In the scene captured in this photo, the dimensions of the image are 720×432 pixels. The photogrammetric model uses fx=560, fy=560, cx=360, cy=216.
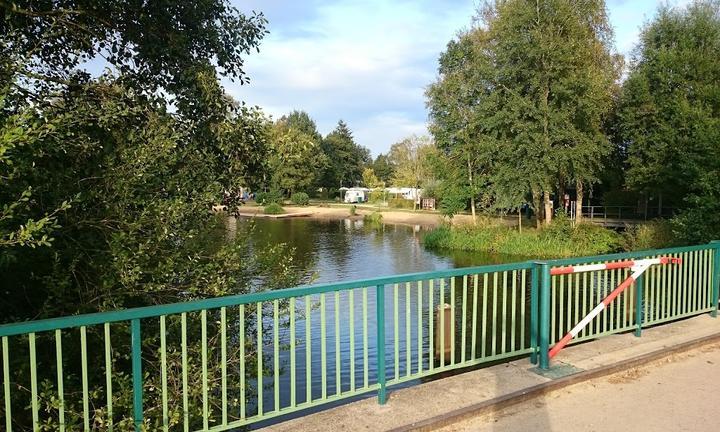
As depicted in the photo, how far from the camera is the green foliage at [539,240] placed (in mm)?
24328

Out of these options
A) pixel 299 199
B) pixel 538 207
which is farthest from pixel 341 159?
pixel 538 207

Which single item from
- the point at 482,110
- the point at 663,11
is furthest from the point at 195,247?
the point at 663,11

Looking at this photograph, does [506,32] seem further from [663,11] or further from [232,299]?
[232,299]

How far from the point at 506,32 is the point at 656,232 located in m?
10.6

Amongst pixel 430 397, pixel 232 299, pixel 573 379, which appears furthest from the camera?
pixel 573 379

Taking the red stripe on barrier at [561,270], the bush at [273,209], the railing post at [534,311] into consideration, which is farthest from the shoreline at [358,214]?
the red stripe on barrier at [561,270]

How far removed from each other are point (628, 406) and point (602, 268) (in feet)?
4.77

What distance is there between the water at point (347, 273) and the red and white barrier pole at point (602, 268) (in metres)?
1.33

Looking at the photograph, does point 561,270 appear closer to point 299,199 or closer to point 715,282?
point 715,282

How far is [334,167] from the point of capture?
3278 inches

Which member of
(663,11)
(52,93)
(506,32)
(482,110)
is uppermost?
(663,11)

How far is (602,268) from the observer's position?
17.9 ft

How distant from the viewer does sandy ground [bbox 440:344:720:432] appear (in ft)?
13.3

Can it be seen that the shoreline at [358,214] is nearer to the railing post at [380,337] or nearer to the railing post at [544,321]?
the railing post at [544,321]
